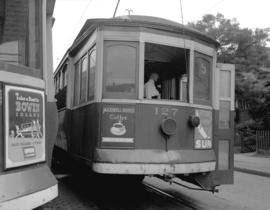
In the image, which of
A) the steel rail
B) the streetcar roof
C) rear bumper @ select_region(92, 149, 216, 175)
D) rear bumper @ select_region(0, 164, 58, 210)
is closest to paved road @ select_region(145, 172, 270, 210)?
the steel rail

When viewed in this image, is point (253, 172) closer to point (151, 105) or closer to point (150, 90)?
point (150, 90)

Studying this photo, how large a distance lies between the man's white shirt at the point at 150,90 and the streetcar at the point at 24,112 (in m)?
3.17

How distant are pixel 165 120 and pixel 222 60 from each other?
2117 cm

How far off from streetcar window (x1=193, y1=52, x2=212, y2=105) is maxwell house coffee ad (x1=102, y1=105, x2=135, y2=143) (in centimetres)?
125

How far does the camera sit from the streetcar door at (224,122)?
7609 mm

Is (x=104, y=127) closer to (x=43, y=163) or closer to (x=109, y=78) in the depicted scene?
(x=109, y=78)

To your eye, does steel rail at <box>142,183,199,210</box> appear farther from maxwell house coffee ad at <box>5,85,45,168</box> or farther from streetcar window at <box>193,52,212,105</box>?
maxwell house coffee ad at <box>5,85,45,168</box>

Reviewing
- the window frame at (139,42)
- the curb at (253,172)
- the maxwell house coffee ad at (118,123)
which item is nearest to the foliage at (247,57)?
the curb at (253,172)

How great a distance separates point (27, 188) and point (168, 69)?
5.08 meters

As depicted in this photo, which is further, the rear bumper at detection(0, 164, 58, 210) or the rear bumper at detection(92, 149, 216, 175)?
the rear bumper at detection(92, 149, 216, 175)

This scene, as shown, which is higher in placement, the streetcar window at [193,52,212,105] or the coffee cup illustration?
the streetcar window at [193,52,212,105]

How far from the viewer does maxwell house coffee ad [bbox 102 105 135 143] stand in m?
6.60

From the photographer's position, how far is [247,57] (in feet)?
88.4

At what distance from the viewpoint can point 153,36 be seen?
6.94 m
